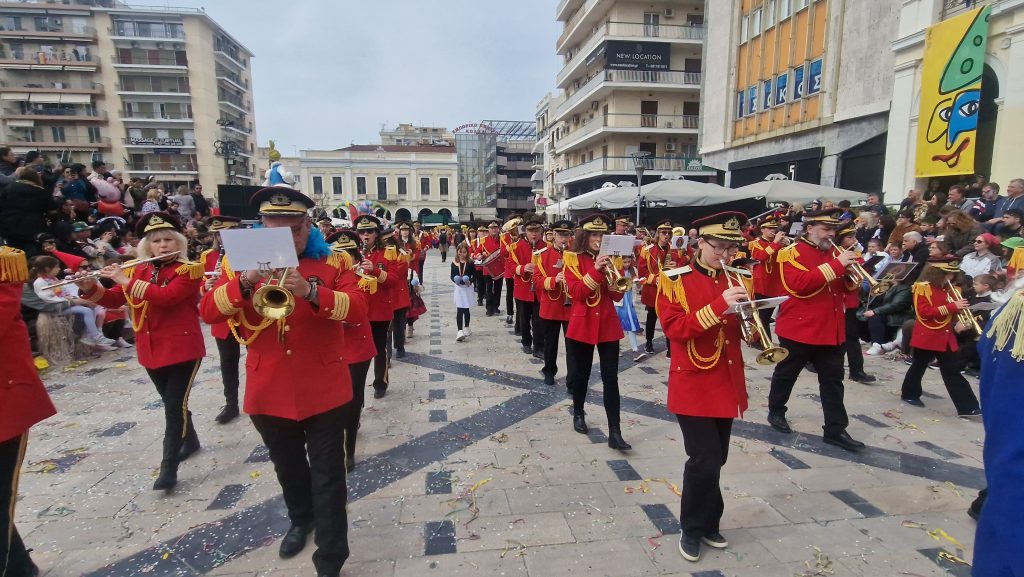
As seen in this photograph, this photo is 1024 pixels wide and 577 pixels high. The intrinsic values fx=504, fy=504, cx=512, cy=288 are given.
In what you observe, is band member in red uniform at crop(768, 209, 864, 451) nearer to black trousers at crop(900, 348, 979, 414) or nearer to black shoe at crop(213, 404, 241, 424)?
black trousers at crop(900, 348, 979, 414)

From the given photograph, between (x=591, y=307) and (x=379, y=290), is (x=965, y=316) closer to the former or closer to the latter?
(x=591, y=307)

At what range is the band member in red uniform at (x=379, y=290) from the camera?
5824 mm

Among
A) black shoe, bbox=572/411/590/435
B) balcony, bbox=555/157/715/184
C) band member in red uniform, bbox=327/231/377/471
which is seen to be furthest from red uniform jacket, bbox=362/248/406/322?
balcony, bbox=555/157/715/184

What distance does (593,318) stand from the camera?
483 cm

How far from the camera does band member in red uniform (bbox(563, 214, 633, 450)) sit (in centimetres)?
479

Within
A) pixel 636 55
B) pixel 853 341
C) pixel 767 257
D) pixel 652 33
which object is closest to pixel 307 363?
pixel 767 257

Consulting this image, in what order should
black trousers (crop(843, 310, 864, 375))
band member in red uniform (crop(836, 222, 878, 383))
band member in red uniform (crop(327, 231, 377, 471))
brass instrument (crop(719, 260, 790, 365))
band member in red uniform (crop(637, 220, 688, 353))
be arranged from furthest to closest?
band member in red uniform (crop(637, 220, 688, 353))
black trousers (crop(843, 310, 864, 375))
band member in red uniform (crop(836, 222, 878, 383))
band member in red uniform (crop(327, 231, 377, 471))
brass instrument (crop(719, 260, 790, 365))

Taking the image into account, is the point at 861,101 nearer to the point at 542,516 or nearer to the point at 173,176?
the point at 542,516

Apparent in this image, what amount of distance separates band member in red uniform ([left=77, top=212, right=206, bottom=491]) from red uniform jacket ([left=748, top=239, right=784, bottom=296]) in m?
6.37

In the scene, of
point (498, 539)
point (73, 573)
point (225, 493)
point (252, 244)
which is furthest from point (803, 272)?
A: point (73, 573)

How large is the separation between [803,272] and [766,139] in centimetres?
1995

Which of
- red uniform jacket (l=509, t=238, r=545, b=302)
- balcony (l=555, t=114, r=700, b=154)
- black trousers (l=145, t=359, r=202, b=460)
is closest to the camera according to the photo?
black trousers (l=145, t=359, r=202, b=460)

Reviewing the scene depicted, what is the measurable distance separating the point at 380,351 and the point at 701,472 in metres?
4.10

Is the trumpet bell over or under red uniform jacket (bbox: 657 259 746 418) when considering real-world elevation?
over
